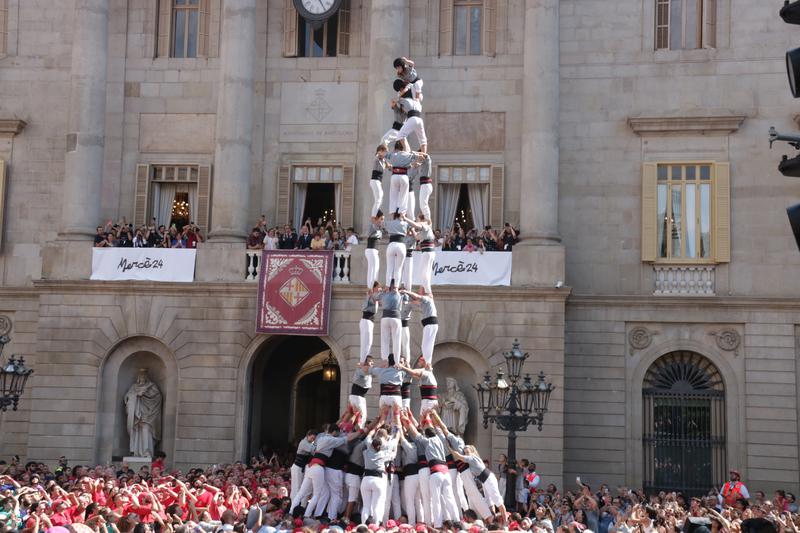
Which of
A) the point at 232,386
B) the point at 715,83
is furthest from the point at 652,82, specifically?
the point at 232,386

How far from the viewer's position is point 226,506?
2281cm

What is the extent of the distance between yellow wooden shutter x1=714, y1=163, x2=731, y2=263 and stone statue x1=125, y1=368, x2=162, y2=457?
57.4ft

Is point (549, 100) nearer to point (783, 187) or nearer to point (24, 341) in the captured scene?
point (783, 187)

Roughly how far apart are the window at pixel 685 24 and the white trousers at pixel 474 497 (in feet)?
61.6

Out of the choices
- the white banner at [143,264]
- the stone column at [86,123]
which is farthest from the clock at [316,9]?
the white banner at [143,264]

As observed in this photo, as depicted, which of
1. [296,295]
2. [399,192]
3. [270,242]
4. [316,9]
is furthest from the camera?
[316,9]

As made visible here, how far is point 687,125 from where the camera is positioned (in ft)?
119

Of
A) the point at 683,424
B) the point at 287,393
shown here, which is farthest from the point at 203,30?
the point at 683,424

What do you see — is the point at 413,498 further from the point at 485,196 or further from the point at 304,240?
the point at 485,196

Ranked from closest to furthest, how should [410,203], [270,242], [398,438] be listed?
[398,438] < [410,203] < [270,242]

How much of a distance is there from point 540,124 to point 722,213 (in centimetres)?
605

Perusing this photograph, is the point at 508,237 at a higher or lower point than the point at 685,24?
lower

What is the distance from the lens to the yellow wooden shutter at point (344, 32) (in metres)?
38.7

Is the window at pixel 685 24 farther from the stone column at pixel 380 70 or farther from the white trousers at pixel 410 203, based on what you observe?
the white trousers at pixel 410 203
